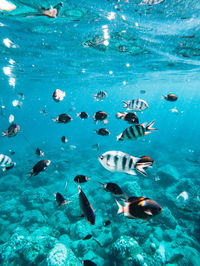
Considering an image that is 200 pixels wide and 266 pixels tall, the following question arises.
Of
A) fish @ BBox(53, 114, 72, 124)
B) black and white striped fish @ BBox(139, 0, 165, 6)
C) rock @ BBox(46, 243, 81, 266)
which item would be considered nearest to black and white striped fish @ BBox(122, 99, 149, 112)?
fish @ BBox(53, 114, 72, 124)

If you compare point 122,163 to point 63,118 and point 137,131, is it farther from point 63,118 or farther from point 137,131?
point 63,118

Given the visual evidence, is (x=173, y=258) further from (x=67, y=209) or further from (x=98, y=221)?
(x=67, y=209)

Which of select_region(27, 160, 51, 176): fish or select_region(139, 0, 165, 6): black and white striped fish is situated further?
select_region(139, 0, 165, 6): black and white striped fish

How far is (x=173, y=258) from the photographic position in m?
7.61

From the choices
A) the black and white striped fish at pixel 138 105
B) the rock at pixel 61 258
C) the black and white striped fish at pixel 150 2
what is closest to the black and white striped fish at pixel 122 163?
the black and white striped fish at pixel 138 105

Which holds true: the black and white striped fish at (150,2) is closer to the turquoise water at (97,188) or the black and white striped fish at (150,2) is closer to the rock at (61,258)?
the turquoise water at (97,188)

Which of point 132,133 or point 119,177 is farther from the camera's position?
point 119,177

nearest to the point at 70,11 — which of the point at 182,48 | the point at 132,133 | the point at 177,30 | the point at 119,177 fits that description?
the point at 177,30

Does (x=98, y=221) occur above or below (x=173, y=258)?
below

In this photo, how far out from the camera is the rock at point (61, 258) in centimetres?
589

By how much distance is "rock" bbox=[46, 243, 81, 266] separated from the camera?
5.89 meters

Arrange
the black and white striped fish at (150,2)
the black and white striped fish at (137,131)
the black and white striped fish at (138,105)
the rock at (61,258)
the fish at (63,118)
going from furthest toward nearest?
the black and white striped fish at (150,2) → the rock at (61,258) → the fish at (63,118) → the black and white striped fish at (138,105) → the black and white striped fish at (137,131)

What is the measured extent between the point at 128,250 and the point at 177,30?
14603 mm

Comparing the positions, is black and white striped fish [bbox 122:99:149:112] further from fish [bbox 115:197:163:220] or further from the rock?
the rock
